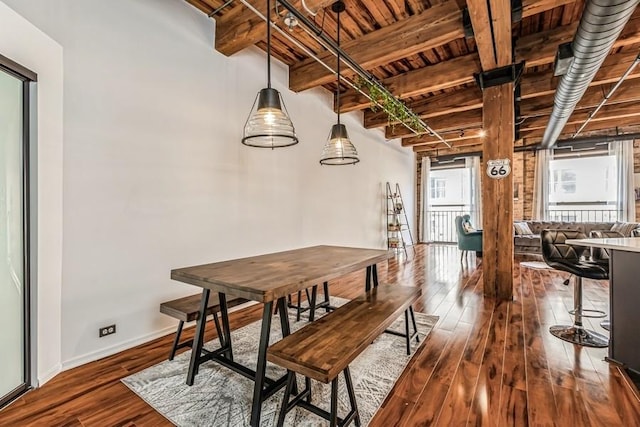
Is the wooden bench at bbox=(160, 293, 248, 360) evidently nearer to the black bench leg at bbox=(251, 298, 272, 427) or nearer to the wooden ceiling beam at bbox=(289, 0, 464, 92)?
the black bench leg at bbox=(251, 298, 272, 427)

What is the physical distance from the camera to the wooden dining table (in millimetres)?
1604

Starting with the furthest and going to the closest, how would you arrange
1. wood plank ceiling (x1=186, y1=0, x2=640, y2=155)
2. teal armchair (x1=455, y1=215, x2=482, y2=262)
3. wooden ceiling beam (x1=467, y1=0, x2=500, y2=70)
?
teal armchair (x1=455, y1=215, x2=482, y2=262), wood plank ceiling (x1=186, y1=0, x2=640, y2=155), wooden ceiling beam (x1=467, y1=0, x2=500, y2=70)

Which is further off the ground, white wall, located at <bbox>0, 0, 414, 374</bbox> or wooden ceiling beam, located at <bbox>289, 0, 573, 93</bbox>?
wooden ceiling beam, located at <bbox>289, 0, 573, 93</bbox>

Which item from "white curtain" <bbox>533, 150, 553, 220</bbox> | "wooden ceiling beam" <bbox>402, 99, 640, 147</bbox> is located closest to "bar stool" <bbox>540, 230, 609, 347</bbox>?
"wooden ceiling beam" <bbox>402, 99, 640, 147</bbox>

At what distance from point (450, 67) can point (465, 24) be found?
1263 millimetres

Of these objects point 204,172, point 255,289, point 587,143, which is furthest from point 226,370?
point 587,143

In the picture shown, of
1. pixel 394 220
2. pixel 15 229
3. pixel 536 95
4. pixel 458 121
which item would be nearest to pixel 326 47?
pixel 15 229

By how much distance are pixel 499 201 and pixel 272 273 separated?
3.15 m

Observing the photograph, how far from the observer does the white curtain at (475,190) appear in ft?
28.3

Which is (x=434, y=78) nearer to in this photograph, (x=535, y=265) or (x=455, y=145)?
(x=535, y=265)

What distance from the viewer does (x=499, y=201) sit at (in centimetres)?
372

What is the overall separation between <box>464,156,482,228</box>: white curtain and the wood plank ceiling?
3137 millimetres

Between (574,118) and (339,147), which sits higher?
(574,118)

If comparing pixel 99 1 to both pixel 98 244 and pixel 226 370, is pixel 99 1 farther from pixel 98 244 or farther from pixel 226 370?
pixel 226 370
